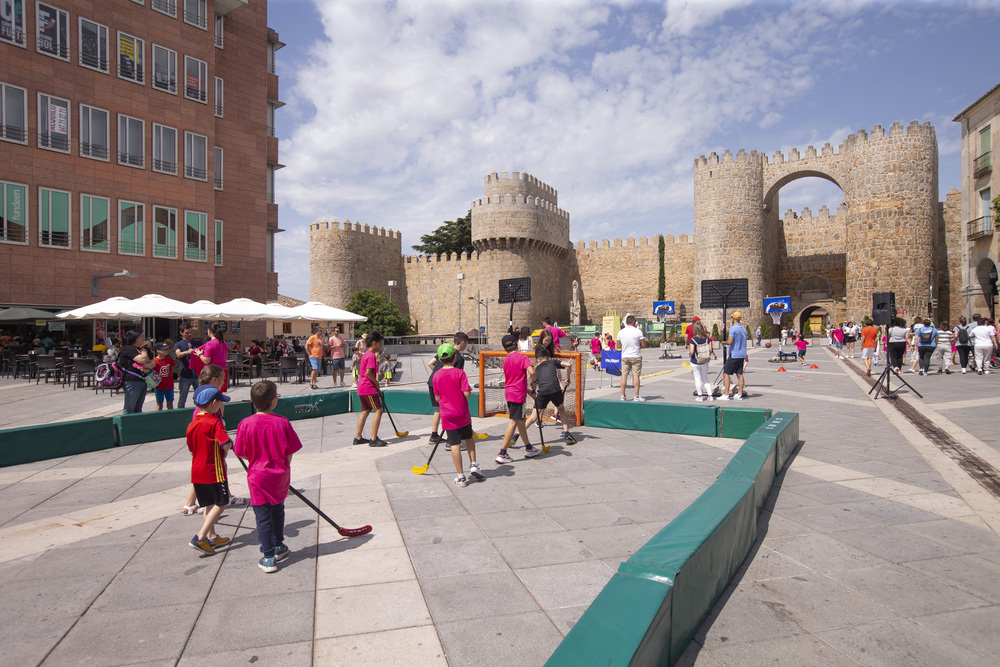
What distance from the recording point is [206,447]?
428cm

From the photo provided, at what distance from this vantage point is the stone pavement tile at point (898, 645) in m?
2.70

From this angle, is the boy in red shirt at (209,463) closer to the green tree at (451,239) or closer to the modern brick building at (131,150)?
the modern brick building at (131,150)

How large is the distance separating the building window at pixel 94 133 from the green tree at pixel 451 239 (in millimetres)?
37055

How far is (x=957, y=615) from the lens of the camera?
312cm

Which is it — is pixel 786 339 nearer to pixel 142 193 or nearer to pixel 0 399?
pixel 142 193

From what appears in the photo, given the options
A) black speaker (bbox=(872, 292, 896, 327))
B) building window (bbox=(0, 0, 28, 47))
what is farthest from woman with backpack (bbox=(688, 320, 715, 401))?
building window (bbox=(0, 0, 28, 47))

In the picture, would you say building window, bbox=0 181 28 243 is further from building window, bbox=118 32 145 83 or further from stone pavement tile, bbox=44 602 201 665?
stone pavement tile, bbox=44 602 201 665

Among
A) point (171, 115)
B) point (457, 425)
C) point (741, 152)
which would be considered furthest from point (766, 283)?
point (457, 425)

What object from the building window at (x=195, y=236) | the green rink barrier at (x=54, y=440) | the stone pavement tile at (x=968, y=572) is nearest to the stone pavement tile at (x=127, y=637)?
the stone pavement tile at (x=968, y=572)

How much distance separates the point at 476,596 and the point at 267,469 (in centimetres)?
163

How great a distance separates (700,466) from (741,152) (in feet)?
112

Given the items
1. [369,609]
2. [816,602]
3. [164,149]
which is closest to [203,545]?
[369,609]

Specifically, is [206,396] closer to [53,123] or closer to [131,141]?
[53,123]

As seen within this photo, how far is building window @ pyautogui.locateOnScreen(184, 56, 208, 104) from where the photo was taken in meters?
22.6
